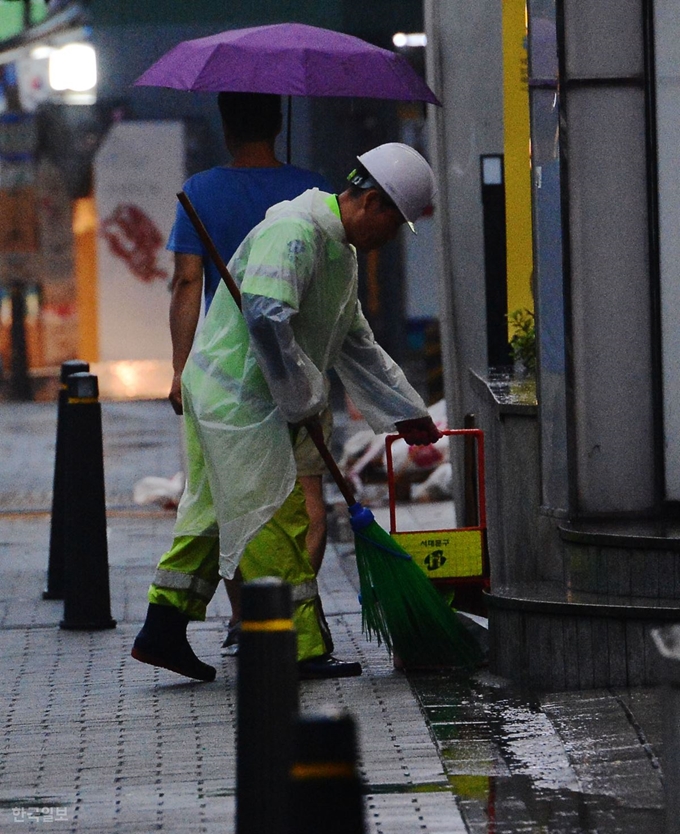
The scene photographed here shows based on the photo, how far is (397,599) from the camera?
5.70m

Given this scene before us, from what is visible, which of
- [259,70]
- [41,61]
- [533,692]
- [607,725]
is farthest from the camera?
[41,61]

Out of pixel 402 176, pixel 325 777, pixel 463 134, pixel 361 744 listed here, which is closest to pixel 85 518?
pixel 402 176

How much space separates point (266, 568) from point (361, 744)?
0.88 metres

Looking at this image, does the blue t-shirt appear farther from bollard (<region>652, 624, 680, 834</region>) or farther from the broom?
bollard (<region>652, 624, 680, 834</region>)

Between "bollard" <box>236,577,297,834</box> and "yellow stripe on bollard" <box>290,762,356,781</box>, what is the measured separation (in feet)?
1.44

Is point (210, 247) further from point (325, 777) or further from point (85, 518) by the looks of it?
point (325, 777)

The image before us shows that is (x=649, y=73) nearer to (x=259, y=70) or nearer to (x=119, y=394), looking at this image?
(x=259, y=70)

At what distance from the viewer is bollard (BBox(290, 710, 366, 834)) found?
2.62m

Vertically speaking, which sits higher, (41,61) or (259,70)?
(41,61)

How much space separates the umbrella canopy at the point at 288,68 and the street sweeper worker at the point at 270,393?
0.88m

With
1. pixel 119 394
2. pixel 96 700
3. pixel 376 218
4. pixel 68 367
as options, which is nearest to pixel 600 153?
pixel 376 218

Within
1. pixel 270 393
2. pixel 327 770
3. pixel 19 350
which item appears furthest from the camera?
pixel 19 350

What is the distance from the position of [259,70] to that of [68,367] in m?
1.86

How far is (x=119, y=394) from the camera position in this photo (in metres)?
19.9
